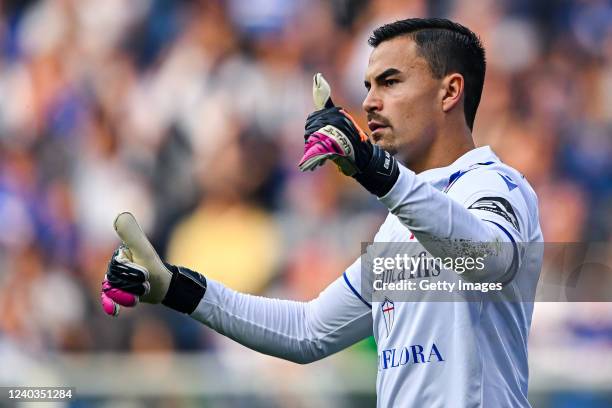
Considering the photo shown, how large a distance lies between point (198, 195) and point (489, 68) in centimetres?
238

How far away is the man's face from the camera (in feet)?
12.8

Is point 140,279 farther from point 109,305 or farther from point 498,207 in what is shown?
point 498,207

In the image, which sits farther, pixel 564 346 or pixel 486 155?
pixel 564 346

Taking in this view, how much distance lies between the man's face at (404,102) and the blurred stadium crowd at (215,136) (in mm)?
3775

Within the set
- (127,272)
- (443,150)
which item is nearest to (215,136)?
(443,150)

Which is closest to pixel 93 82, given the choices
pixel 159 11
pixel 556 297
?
pixel 159 11

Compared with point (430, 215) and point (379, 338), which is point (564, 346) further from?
point (430, 215)

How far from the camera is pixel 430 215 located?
122 inches

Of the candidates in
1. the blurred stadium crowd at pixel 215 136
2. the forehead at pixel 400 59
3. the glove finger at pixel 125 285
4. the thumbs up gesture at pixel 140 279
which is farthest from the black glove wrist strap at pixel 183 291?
the blurred stadium crowd at pixel 215 136

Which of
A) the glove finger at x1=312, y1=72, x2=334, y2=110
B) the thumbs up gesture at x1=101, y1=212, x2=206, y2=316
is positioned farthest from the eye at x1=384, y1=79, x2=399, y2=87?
the thumbs up gesture at x1=101, y1=212, x2=206, y2=316

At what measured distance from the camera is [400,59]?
13.0 ft

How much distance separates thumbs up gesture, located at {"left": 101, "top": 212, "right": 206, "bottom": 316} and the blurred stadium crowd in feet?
12.0

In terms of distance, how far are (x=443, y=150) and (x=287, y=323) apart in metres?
0.87

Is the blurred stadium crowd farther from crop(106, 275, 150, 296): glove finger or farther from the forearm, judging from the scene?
crop(106, 275, 150, 296): glove finger
